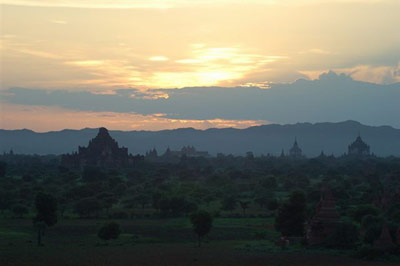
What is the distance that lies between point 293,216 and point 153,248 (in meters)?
14.0

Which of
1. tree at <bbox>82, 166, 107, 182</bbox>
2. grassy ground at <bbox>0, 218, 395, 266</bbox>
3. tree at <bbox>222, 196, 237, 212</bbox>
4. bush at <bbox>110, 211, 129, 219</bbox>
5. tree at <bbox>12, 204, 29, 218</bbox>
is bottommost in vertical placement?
grassy ground at <bbox>0, 218, 395, 266</bbox>

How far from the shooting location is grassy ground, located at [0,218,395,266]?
5047 cm

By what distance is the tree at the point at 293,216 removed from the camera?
6269 cm

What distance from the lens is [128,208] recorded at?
10256cm

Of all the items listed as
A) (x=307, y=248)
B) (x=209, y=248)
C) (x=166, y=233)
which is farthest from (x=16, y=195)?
(x=307, y=248)

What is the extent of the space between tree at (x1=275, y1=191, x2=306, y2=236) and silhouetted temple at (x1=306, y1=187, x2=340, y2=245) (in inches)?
214

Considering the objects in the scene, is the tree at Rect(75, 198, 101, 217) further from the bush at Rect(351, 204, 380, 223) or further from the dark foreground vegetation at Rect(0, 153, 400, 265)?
the bush at Rect(351, 204, 380, 223)

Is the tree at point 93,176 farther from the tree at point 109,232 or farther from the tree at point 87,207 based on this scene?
the tree at point 109,232

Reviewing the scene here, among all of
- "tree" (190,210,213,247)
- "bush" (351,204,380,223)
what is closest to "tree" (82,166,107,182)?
"bush" (351,204,380,223)

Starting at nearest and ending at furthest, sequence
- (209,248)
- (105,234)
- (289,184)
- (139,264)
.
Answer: (139,264)
(209,248)
(105,234)
(289,184)

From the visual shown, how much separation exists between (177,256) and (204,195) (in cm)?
5966

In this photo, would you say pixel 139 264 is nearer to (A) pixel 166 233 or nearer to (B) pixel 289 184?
(A) pixel 166 233

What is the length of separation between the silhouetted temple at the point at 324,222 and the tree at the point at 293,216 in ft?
17.8

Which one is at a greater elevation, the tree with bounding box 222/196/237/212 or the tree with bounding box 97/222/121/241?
the tree with bounding box 222/196/237/212
